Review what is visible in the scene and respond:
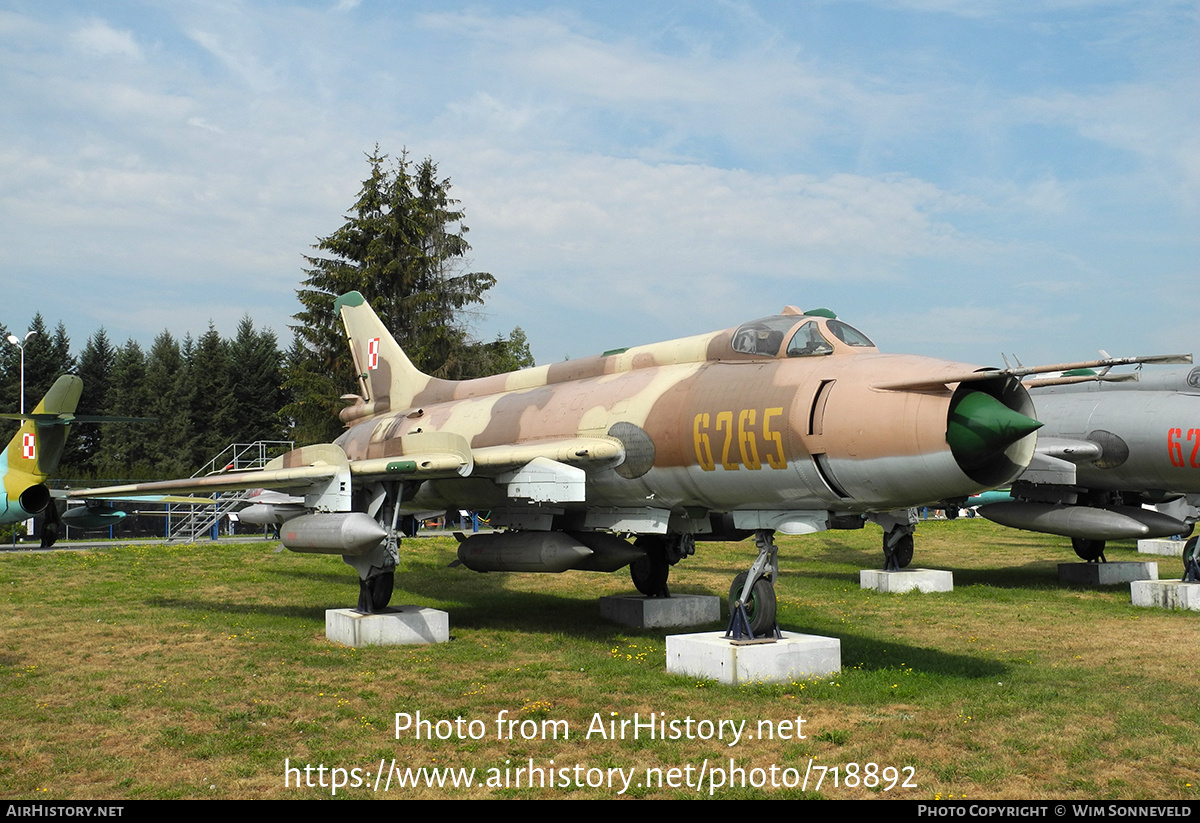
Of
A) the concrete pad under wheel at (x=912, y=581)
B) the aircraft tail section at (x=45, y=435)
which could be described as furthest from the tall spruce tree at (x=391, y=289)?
the concrete pad under wheel at (x=912, y=581)

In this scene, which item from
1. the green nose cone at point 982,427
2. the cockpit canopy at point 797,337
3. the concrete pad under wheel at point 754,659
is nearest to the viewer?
the green nose cone at point 982,427

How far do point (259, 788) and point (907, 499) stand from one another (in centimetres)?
619

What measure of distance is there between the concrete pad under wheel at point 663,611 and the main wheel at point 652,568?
0.28 metres

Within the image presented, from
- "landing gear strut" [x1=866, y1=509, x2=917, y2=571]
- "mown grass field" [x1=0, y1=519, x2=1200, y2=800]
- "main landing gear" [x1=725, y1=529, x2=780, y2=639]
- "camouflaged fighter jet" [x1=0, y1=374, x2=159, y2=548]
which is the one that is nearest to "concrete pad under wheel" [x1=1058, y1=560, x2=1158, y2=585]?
"mown grass field" [x1=0, y1=519, x2=1200, y2=800]

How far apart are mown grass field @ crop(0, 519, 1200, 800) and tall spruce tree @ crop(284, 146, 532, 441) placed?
24214 millimetres

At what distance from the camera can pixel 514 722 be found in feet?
26.6

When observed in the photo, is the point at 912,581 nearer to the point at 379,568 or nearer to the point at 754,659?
the point at 754,659

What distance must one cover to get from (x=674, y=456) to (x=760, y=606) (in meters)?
1.95

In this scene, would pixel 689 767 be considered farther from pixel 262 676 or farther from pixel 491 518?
pixel 491 518

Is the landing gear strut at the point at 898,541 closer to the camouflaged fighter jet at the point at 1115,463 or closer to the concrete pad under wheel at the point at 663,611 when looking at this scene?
the camouflaged fighter jet at the point at 1115,463

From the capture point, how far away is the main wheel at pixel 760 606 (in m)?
9.71

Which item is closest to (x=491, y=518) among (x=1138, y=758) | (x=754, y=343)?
(x=754, y=343)

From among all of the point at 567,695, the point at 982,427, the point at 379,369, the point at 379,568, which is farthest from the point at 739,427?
the point at 379,369

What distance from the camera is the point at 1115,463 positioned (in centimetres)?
1667
